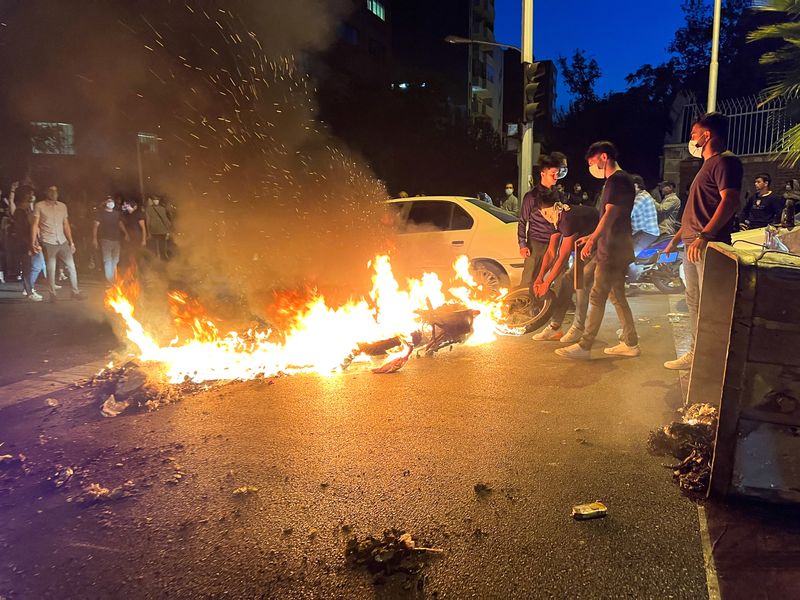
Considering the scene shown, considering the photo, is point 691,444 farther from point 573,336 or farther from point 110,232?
point 110,232

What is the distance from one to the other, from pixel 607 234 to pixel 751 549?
131 inches

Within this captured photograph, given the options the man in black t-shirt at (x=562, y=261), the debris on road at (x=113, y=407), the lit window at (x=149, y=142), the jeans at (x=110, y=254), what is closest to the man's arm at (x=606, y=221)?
the man in black t-shirt at (x=562, y=261)

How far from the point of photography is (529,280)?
661 cm

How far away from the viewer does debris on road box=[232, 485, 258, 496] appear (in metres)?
3.11

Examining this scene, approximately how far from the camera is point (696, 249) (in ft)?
15.1

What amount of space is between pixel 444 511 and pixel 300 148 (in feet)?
24.0

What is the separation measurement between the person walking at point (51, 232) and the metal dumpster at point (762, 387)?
9.94 metres

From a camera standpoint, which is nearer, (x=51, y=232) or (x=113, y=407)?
(x=113, y=407)

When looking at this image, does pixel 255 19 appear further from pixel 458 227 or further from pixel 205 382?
pixel 205 382

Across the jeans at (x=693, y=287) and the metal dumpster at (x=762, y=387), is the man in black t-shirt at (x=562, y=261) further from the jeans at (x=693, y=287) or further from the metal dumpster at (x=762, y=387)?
the metal dumpster at (x=762, y=387)

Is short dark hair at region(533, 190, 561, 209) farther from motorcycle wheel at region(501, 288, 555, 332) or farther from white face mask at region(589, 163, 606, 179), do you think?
motorcycle wheel at region(501, 288, 555, 332)

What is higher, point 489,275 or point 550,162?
point 550,162

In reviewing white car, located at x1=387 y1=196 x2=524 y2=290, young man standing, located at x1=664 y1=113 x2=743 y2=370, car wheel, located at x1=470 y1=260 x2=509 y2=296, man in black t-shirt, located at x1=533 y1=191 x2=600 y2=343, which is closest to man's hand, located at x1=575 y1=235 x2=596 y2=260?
man in black t-shirt, located at x1=533 y1=191 x2=600 y2=343

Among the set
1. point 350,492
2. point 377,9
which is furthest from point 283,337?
point 377,9
